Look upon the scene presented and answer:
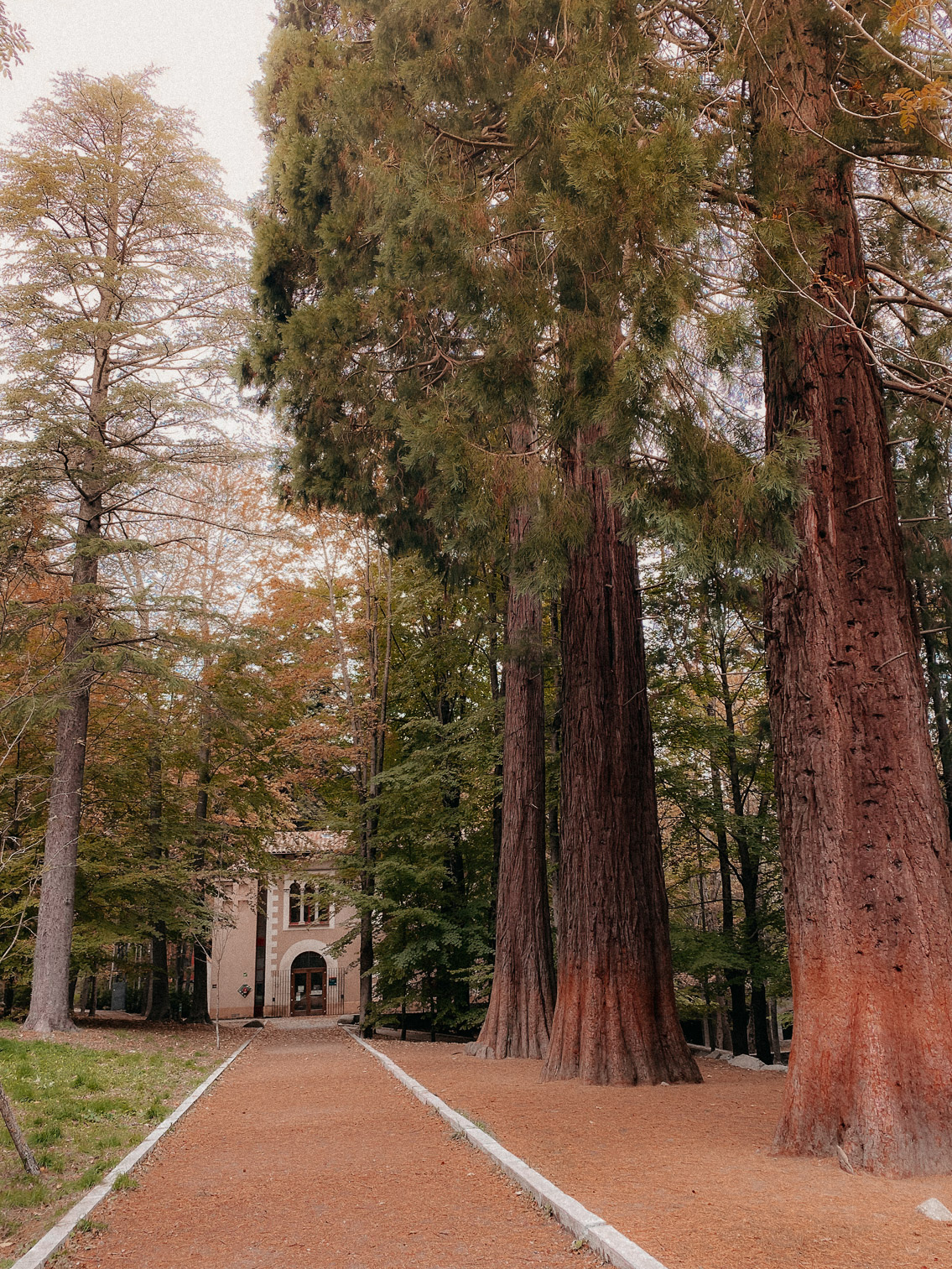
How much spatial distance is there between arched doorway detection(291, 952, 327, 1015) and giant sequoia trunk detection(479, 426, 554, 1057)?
2322cm

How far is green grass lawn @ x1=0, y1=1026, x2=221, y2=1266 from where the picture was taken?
14.4 ft

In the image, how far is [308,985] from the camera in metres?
33.3

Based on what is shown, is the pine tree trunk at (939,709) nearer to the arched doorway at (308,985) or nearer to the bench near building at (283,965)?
the bench near building at (283,965)

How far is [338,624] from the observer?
64.8 ft

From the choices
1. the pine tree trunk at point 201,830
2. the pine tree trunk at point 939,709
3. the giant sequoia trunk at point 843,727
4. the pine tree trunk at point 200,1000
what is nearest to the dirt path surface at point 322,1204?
the giant sequoia trunk at point 843,727

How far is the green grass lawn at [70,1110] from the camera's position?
14.4ft

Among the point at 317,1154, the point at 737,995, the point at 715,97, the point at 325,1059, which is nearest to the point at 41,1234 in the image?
the point at 317,1154

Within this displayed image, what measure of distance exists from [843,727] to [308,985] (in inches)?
1254

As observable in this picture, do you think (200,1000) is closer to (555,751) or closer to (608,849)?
(555,751)

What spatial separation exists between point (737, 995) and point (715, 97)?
553 inches

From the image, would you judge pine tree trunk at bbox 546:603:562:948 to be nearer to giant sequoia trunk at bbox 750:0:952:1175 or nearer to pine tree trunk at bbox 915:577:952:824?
pine tree trunk at bbox 915:577:952:824

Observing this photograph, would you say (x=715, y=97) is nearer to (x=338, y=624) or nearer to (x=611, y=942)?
(x=611, y=942)

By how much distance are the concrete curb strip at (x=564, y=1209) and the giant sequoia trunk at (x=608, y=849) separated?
2346 millimetres

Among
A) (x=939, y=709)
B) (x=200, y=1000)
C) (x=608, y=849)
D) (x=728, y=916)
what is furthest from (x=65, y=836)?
(x=939, y=709)
